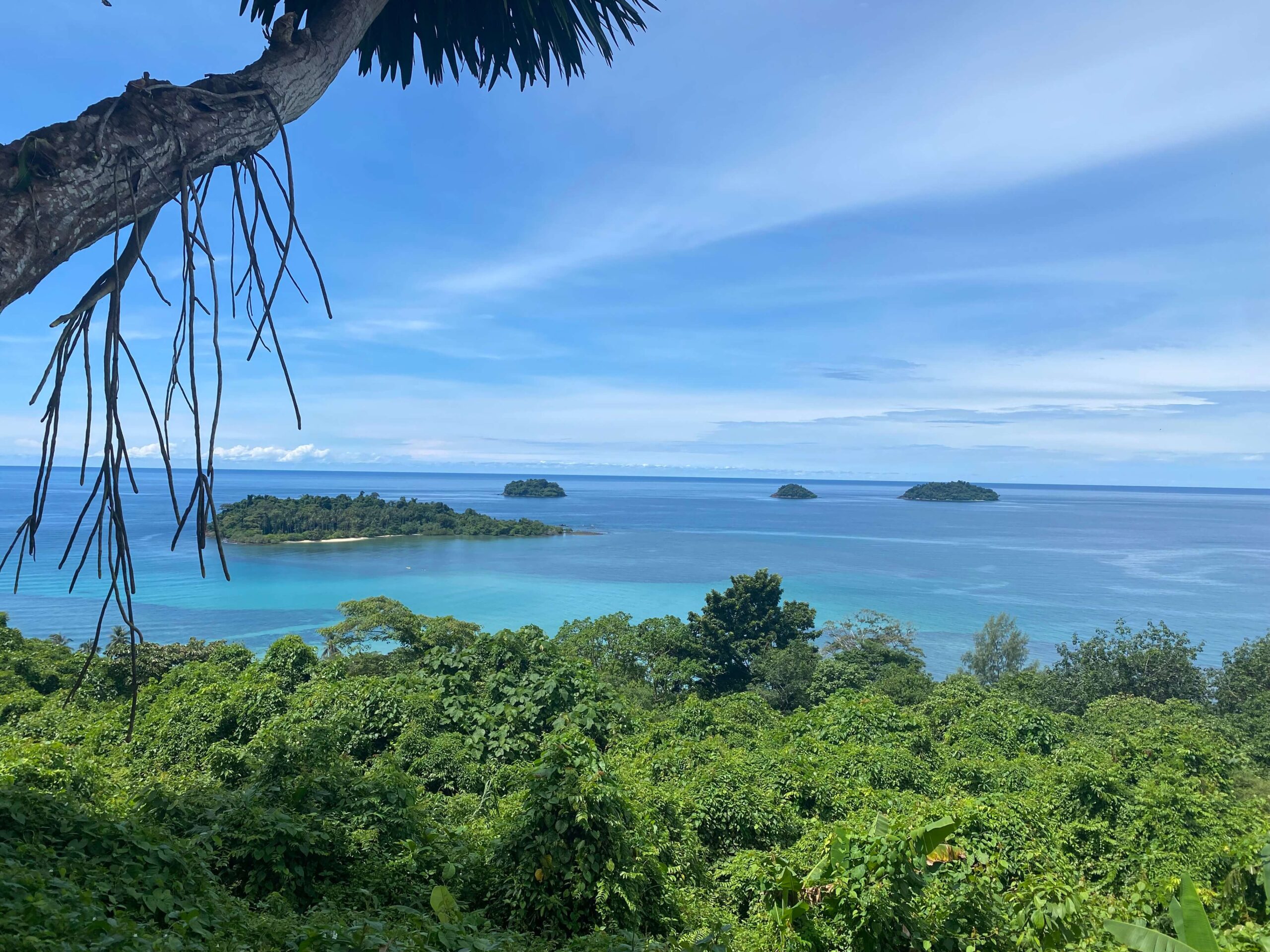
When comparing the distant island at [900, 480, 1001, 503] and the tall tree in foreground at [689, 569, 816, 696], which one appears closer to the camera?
the tall tree in foreground at [689, 569, 816, 696]

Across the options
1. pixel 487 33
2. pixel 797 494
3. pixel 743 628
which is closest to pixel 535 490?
pixel 797 494

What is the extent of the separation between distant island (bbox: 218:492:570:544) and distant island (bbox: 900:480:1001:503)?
13942 cm

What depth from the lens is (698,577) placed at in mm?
53312

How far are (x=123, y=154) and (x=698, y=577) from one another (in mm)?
52828

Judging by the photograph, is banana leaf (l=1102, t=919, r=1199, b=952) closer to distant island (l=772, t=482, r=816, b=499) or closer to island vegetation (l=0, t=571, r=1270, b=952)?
island vegetation (l=0, t=571, r=1270, b=952)

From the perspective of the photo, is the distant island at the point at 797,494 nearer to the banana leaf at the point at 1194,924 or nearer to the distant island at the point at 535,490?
Result: the distant island at the point at 535,490

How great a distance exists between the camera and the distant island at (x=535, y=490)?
16025 cm

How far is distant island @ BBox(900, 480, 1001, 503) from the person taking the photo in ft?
597

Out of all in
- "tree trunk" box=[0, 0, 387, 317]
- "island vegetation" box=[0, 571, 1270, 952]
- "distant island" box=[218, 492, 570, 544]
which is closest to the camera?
"tree trunk" box=[0, 0, 387, 317]

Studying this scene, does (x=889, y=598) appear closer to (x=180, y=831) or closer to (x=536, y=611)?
(x=536, y=611)

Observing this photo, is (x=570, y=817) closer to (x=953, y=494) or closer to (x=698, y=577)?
(x=698, y=577)

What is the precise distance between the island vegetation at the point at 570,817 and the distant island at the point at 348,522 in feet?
189

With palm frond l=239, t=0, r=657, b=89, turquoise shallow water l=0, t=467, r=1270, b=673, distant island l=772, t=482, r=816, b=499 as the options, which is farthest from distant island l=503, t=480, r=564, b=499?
palm frond l=239, t=0, r=657, b=89

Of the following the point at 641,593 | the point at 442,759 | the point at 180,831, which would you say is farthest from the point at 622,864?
the point at 641,593
